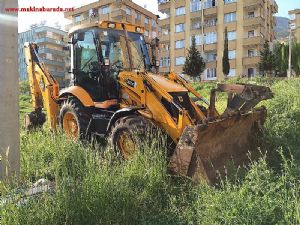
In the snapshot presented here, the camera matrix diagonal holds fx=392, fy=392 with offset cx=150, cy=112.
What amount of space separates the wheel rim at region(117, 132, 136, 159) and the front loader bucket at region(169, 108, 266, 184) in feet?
3.90

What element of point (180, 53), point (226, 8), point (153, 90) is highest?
point (226, 8)

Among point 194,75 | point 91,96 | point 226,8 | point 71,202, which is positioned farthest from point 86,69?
point 226,8

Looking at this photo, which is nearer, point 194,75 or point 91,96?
point 91,96

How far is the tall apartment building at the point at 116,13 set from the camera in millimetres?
64250

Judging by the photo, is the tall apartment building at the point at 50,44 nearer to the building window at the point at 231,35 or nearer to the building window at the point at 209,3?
the building window at the point at 209,3

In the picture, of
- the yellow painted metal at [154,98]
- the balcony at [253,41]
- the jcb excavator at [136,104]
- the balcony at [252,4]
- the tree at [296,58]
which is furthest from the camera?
the balcony at [252,4]

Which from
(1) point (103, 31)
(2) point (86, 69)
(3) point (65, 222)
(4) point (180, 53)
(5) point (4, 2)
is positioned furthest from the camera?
(4) point (180, 53)

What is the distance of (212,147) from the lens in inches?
238

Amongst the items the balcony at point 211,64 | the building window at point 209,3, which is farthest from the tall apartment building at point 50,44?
the balcony at point 211,64

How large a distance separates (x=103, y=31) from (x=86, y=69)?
42.2 inches

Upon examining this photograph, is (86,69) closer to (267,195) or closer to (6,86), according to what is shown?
(6,86)

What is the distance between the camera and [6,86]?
5.18 metres

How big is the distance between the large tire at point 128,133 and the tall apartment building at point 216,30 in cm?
4145

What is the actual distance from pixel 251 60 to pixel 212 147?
45589 millimetres
